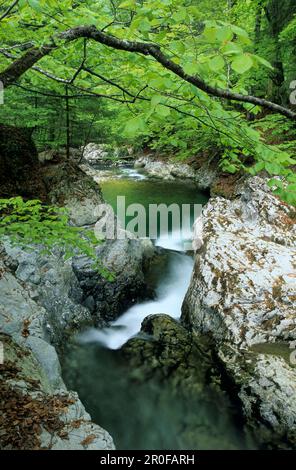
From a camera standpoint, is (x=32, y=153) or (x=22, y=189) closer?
(x=22, y=189)

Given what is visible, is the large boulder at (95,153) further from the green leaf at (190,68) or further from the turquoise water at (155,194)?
the green leaf at (190,68)

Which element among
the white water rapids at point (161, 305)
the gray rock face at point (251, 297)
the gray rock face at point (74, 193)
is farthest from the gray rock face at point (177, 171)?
the gray rock face at point (74, 193)

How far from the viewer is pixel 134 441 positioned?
4965 millimetres

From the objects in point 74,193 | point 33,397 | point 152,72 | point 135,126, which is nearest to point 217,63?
point 135,126

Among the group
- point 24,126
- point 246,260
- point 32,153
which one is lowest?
point 246,260

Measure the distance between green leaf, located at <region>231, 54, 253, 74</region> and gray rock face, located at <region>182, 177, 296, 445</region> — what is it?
480 cm

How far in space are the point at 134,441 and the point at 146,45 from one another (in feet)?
18.1

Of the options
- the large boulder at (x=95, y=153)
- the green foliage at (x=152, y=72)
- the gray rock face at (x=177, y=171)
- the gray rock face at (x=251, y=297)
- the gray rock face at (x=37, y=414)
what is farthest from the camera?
the large boulder at (x=95, y=153)

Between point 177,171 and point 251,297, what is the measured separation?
16.1m

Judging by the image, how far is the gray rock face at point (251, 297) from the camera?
4848 mm

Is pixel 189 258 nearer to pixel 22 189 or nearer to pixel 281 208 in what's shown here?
pixel 281 208

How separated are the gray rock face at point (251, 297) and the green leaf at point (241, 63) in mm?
4798

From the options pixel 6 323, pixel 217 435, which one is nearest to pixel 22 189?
pixel 6 323
